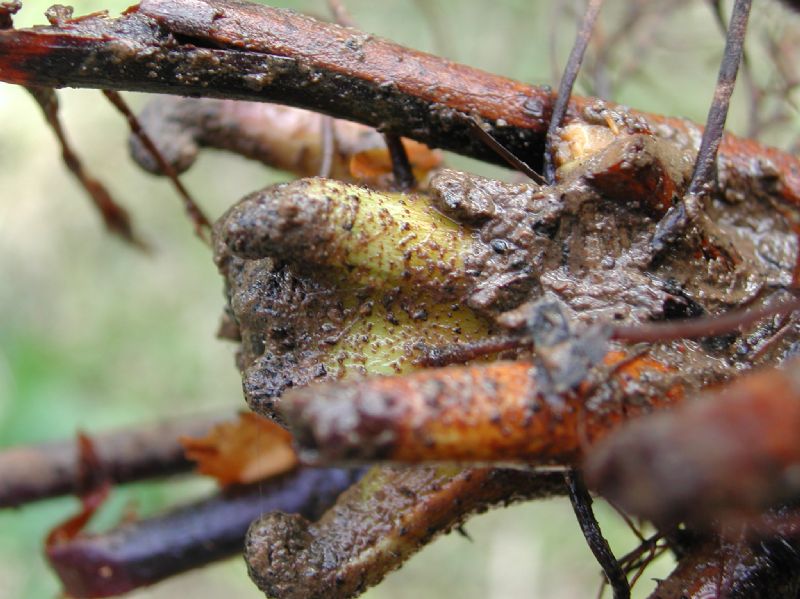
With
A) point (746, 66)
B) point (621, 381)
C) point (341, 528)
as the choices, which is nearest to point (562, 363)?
point (621, 381)

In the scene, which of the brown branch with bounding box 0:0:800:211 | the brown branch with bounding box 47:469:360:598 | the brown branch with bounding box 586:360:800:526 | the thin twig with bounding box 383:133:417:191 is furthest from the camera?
the brown branch with bounding box 47:469:360:598

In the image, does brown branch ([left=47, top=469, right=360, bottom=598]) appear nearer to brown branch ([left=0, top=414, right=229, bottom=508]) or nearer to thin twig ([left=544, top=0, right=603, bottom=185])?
brown branch ([left=0, top=414, right=229, bottom=508])

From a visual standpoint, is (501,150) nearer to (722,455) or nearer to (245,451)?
(722,455)

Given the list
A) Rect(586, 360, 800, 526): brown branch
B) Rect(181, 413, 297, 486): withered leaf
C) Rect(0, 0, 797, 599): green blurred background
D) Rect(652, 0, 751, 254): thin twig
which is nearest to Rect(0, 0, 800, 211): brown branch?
Rect(652, 0, 751, 254): thin twig

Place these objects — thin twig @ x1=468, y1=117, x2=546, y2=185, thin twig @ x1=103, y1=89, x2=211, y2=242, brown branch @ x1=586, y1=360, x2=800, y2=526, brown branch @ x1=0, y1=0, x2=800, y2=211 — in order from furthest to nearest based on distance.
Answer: thin twig @ x1=103, y1=89, x2=211, y2=242 < thin twig @ x1=468, y1=117, x2=546, y2=185 < brown branch @ x1=0, y1=0, x2=800, y2=211 < brown branch @ x1=586, y1=360, x2=800, y2=526

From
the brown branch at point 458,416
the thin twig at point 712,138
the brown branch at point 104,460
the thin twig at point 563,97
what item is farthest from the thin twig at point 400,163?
the brown branch at point 104,460

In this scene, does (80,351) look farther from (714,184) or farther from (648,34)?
(714,184)
